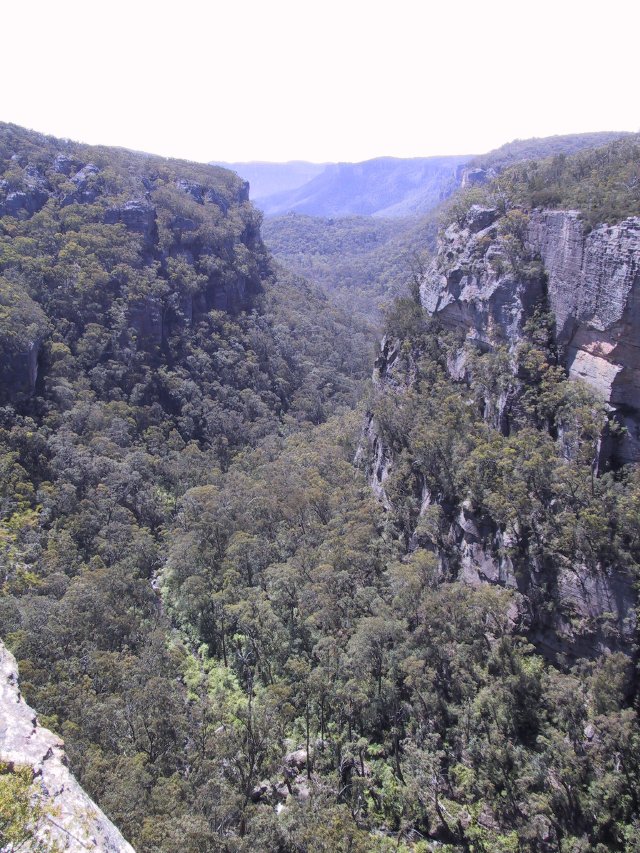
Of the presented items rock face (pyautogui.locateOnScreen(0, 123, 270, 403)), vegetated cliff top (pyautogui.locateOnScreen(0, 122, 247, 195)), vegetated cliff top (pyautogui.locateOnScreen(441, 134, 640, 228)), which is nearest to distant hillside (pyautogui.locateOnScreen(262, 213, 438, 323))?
vegetated cliff top (pyautogui.locateOnScreen(0, 122, 247, 195))

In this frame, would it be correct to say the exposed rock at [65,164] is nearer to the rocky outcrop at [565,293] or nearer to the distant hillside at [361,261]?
the distant hillside at [361,261]

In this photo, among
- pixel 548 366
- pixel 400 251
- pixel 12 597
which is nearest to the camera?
pixel 12 597

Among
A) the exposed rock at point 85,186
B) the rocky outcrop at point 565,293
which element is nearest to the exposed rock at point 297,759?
the rocky outcrop at point 565,293

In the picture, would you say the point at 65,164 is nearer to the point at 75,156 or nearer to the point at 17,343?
the point at 75,156

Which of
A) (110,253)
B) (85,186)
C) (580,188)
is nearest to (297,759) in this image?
(580,188)

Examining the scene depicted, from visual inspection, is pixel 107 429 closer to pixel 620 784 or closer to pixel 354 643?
pixel 354 643

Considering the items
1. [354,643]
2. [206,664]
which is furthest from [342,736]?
[206,664]

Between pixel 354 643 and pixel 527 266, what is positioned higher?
pixel 527 266

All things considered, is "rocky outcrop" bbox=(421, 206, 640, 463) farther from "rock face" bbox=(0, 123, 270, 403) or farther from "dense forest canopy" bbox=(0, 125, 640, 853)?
"rock face" bbox=(0, 123, 270, 403)
